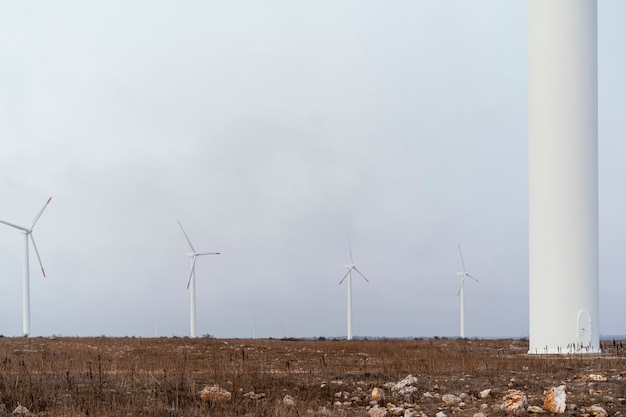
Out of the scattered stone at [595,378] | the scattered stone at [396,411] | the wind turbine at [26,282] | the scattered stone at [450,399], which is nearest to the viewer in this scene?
the scattered stone at [396,411]

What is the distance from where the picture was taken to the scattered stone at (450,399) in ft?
46.6

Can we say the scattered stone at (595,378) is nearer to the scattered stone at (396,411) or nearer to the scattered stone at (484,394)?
the scattered stone at (484,394)

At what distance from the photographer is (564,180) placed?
2691 cm

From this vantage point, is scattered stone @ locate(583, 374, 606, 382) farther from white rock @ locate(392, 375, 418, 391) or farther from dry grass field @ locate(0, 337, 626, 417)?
white rock @ locate(392, 375, 418, 391)

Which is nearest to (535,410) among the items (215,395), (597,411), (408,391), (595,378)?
(597,411)

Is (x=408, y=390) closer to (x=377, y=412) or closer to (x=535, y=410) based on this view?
(x=377, y=412)

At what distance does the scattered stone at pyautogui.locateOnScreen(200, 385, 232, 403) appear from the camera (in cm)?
1396

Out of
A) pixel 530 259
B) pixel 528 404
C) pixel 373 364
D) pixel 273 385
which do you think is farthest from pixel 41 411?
pixel 530 259

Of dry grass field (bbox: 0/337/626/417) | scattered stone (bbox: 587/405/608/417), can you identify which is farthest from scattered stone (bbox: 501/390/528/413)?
scattered stone (bbox: 587/405/608/417)

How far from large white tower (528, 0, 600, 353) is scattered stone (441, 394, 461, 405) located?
1315cm

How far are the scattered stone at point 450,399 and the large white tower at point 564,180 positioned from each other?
13.1 metres

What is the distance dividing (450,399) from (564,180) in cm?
1498

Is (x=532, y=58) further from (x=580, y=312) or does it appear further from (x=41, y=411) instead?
(x=41, y=411)

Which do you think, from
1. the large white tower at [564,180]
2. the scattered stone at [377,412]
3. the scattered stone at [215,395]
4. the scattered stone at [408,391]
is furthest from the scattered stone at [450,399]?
the large white tower at [564,180]
